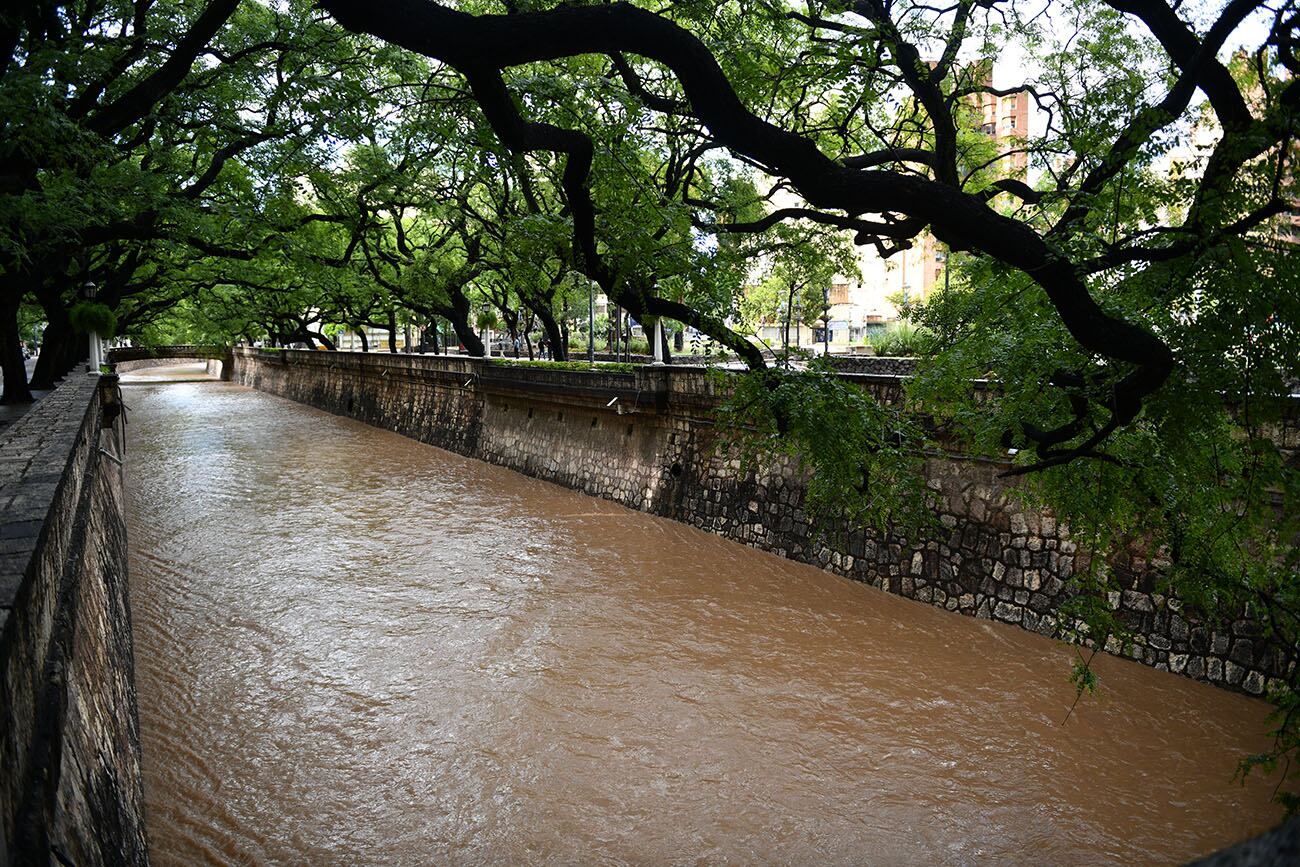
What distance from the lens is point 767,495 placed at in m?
13.0

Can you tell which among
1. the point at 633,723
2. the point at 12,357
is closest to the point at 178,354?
the point at 12,357

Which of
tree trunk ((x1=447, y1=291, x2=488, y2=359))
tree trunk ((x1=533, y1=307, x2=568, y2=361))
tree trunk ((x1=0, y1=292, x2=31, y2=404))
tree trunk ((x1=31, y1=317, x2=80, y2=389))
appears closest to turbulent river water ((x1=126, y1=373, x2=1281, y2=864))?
tree trunk ((x1=0, y1=292, x2=31, y2=404))

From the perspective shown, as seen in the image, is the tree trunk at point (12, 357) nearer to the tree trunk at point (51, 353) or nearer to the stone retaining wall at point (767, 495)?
the tree trunk at point (51, 353)

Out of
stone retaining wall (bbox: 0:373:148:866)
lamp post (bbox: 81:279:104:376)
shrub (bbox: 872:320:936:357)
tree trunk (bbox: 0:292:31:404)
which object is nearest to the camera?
stone retaining wall (bbox: 0:373:148:866)

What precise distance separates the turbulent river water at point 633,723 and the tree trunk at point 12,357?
19.0ft

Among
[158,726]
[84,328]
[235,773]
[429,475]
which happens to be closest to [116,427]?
[84,328]

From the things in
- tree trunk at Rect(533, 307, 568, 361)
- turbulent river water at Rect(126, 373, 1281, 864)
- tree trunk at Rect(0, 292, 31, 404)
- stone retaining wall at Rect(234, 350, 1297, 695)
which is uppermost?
tree trunk at Rect(533, 307, 568, 361)

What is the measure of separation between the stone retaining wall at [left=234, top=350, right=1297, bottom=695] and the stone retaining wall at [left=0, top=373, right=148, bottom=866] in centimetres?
670

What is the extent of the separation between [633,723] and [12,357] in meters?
15.2

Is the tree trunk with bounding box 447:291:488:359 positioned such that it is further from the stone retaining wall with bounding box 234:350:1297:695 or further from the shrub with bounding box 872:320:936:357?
the shrub with bounding box 872:320:936:357

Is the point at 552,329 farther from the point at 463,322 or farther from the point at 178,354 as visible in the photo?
the point at 178,354

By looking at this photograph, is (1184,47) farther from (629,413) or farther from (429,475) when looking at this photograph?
(429,475)

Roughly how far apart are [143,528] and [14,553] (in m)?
12.6

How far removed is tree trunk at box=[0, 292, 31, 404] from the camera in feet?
48.9
